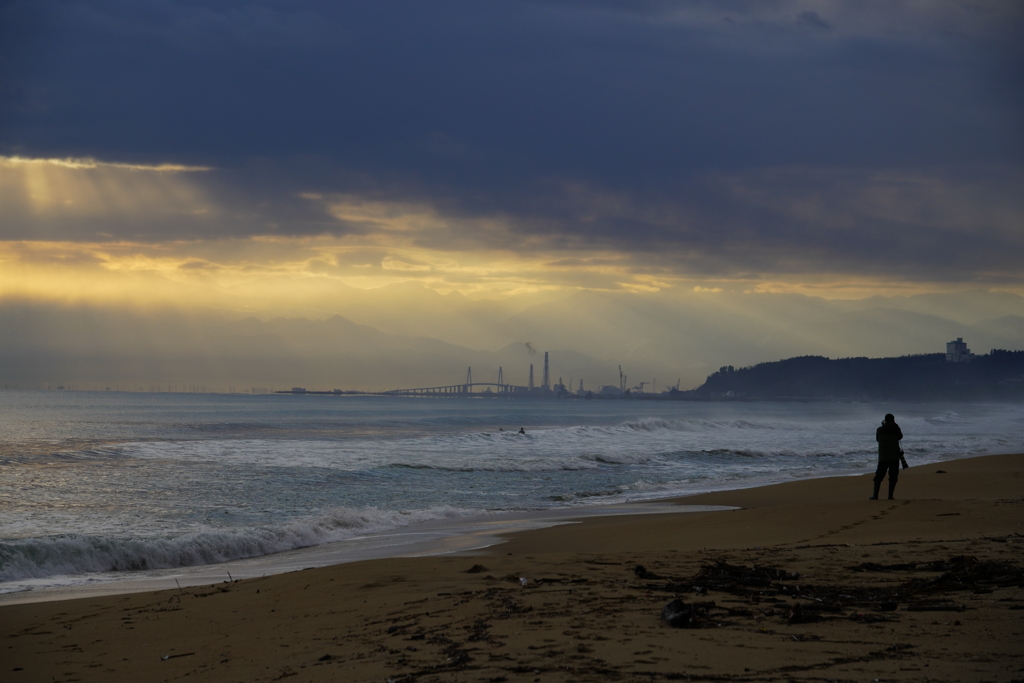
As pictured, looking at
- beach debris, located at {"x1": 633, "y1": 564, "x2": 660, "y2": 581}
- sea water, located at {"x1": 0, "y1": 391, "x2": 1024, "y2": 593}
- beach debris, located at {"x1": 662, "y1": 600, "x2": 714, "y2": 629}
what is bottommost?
sea water, located at {"x1": 0, "y1": 391, "x2": 1024, "y2": 593}

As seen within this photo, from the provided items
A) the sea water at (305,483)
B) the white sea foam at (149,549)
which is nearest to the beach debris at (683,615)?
the sea water at (305,483)

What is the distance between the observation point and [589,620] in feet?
17.5

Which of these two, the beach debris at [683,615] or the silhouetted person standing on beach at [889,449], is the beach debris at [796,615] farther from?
the silhouetted person standing on beach at [889,449]

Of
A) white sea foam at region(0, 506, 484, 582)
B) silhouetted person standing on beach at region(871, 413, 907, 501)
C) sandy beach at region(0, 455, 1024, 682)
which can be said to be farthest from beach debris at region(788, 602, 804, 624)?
silhouetted person standing on beach at region(871, 413, 907, 501)

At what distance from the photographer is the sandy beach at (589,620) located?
435 cm

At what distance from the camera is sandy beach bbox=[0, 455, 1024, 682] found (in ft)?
14.3

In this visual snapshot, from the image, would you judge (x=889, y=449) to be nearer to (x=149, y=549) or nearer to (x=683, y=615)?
(x=683, y=615)

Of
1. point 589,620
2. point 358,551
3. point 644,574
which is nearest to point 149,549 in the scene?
point 358,551

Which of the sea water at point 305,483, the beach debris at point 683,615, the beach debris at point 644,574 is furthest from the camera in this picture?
the sea water at point 305,483

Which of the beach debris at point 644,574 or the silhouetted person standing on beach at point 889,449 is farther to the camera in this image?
the silhouetted person standing on beach at point 889,449

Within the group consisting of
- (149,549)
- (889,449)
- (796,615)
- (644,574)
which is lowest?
(149,549)

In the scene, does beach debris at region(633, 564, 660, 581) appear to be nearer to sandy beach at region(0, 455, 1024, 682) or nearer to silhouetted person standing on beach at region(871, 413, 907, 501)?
sandy beach at region(0, 455, 1024, 682)

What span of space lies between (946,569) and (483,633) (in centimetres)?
464

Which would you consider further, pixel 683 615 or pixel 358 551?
pixel 358 551
